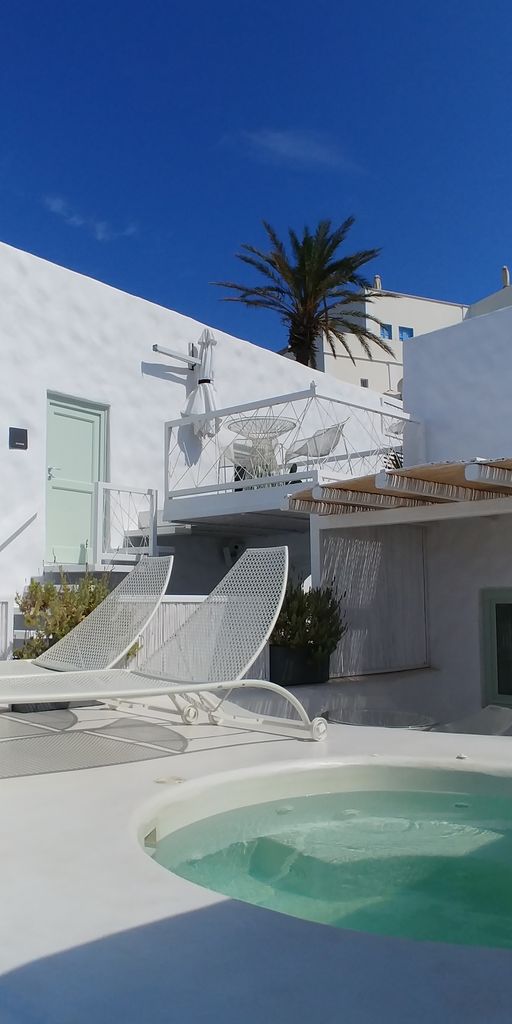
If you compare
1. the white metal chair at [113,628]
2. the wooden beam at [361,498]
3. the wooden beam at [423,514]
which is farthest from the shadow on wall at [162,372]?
the white metal chair at [113,628]

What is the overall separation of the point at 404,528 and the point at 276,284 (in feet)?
37.5

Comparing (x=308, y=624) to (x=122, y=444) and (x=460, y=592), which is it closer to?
(x=460, y=592)

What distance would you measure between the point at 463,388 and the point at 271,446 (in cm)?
301

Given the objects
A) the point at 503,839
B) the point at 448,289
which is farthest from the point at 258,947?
the point at 448,289

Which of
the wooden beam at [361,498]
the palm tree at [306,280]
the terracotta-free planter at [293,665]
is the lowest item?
the terracotta-free planter at [293,665]

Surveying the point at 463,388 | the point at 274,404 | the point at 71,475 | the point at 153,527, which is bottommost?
the point at 153,527

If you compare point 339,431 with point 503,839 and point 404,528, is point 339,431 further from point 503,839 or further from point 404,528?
point 503,839

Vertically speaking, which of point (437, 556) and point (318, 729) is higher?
point (437, 556)

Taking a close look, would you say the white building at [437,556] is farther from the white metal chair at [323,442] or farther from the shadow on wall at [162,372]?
the shadow on wall at [162,372]

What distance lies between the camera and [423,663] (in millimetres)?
11266

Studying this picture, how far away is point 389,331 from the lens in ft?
122

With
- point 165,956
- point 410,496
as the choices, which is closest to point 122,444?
point 410,496

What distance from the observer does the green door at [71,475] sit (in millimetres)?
11547

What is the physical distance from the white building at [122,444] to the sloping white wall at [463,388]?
0.98 metres
